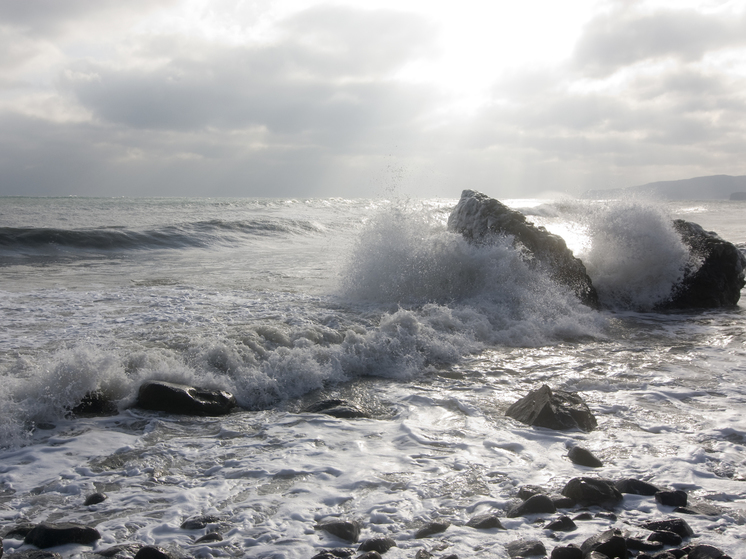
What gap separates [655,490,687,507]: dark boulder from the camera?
2.63m

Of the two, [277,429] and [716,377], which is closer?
[277,429]

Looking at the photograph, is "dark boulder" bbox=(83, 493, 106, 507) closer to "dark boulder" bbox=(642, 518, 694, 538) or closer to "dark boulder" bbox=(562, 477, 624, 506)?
"dark boulder" bbox=(562, 477, 624, 506)

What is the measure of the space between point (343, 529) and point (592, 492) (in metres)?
1.31

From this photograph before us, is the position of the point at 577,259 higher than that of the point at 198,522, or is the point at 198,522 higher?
the point at 577,259

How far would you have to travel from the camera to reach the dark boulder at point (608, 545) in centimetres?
221

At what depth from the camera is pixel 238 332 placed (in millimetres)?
5508

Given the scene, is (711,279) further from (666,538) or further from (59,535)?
(59,535)

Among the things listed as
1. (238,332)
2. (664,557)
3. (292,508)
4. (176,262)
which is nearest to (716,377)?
(664,557)

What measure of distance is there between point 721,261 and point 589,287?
271 centimetres

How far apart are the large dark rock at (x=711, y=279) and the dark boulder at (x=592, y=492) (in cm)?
688

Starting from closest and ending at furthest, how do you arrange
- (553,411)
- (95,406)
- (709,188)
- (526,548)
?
(526,548)
(553,411)
(95,406)
(709,188)

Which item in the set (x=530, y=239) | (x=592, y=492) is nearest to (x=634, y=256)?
(x=530, y=239)

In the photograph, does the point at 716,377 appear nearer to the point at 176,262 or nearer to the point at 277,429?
the point at 277,429

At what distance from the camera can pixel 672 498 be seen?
104 inches
